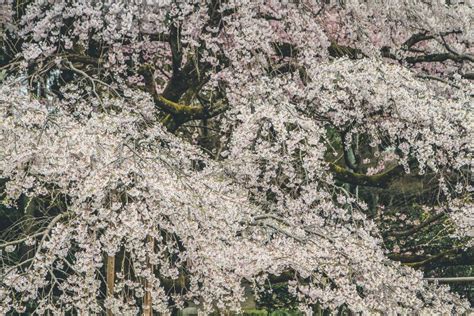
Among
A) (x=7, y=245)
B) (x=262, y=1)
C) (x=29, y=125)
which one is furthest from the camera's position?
(x=262, y=1)

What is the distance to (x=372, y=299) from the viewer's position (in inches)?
210

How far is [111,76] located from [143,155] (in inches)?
93.8

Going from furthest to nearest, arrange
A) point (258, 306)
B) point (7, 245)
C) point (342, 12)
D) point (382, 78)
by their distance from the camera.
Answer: point (258, 306)
point (342, 12)
point (382, 78)
point (7, 245)

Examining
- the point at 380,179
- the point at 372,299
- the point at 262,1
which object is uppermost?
the point at 262,1

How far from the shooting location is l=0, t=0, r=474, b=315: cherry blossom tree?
4.73 m

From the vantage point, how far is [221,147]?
710 cm

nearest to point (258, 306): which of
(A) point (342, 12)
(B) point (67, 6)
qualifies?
(A) point (342, 12)

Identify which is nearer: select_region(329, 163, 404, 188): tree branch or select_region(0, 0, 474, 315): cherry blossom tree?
select_region(0, 0, 474, 315): cherry blossom tree

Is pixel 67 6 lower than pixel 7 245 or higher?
higher

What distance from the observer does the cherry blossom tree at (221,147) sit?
15.5 feet

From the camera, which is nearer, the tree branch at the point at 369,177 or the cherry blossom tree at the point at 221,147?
the cherry blossom tree at the point at 221,147

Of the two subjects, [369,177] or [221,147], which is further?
[369,177]

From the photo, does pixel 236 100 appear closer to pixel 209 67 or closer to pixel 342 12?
pixel 209 67

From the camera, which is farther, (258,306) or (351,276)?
(258,306)
